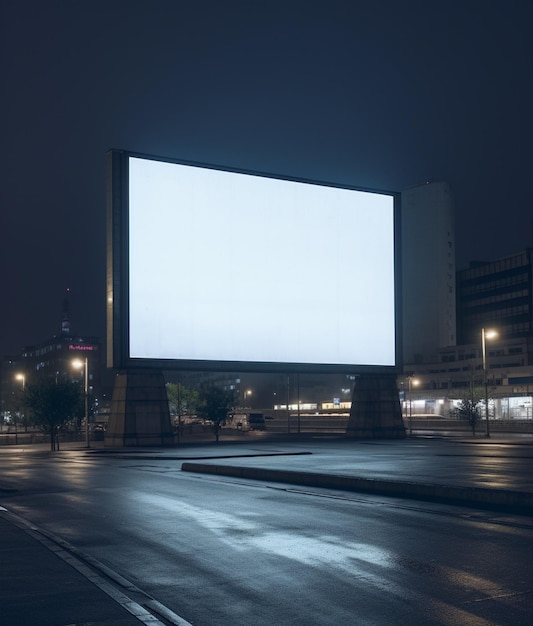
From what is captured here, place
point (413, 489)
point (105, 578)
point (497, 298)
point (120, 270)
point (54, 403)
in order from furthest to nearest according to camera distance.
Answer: point (497, 298)
point (54, 403)
point (120, 270)
point (413, 489)
point (105, 578)

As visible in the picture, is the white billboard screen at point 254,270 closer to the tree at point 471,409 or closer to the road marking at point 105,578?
the tree at point 471,409

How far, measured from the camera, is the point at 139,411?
61.0 metres

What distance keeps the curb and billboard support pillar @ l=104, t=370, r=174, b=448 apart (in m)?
31.9

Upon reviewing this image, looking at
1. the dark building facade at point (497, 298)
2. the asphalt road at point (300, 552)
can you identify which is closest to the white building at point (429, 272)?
the dark building facade at point (497, 298)

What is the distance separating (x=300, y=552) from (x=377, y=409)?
59.3 metres

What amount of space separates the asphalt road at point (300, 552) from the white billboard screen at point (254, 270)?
36637mm

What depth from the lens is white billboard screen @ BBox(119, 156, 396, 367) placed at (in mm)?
60312

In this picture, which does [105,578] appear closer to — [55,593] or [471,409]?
[55,593]

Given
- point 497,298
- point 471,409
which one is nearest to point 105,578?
point 471,409

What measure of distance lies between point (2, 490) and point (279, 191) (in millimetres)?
43720

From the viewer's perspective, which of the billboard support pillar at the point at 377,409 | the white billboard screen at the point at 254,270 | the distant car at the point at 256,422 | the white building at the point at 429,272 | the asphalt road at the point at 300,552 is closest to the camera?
the asphalt road at the point at 300,552

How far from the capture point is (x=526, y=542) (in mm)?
13812

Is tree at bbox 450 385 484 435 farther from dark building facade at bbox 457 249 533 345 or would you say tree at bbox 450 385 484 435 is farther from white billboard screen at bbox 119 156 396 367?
dark building facade at bbox 457 249 533 345

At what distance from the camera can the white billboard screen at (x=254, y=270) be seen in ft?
198
